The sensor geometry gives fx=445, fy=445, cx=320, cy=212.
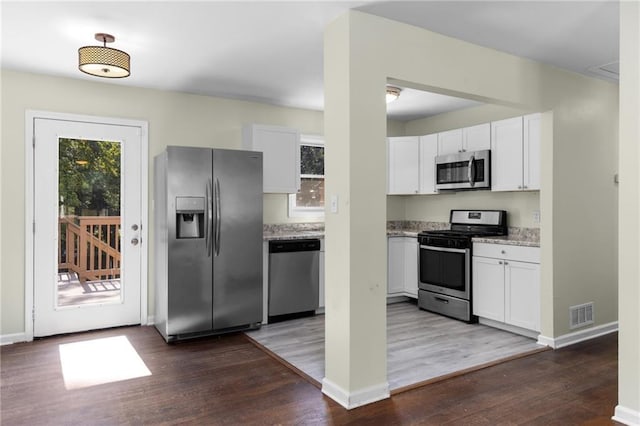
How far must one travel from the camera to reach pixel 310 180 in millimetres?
5527

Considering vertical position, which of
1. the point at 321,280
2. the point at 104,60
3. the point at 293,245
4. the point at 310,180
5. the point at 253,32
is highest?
the point at 253,32

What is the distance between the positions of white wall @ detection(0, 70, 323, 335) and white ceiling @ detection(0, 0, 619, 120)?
0.17 m

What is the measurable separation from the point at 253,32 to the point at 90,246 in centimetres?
261

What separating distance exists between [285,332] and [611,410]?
2.61 meters

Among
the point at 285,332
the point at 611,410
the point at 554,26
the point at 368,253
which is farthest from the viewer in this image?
Answer: the point at 285,332

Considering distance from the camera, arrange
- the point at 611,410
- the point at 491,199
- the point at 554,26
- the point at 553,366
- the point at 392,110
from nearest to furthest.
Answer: the point at 611,410 → the point at 554,26 → the point at 553,366 → the point at 491,199 → the point at 392,110

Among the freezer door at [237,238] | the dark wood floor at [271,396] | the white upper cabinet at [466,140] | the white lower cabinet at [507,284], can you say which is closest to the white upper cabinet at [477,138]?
the white upper cabinet at [466,140]

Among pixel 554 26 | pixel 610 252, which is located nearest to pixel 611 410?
pixel 610 252

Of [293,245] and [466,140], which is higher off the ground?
[466,140]

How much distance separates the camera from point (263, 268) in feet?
14.8

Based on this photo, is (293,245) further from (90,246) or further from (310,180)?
(90,246)

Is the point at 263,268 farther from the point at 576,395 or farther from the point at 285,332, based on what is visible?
the point at 576,395
